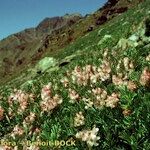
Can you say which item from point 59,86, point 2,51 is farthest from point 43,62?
point 2,51

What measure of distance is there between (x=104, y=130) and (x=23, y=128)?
2253 mm

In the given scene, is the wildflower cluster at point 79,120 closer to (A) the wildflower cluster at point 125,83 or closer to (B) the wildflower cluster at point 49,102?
(A) the wildflower cluster at point 125,83

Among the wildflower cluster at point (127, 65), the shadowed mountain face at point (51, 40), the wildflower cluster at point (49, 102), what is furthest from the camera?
the shadowed mountain face at point (51, 40)

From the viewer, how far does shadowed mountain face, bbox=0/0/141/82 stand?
258 feet

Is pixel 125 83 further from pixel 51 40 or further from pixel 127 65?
pixel 51 40

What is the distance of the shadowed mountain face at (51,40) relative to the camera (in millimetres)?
78569

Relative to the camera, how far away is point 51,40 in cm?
9362

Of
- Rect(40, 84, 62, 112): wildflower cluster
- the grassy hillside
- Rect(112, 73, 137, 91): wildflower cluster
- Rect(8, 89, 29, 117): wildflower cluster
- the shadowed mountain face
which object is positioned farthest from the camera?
the shadowed mountain face

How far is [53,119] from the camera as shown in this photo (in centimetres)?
831

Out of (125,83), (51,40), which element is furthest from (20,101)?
(51,40)

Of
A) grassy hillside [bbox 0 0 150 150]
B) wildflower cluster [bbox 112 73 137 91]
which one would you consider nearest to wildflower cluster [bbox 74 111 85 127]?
grassy hillside [bbox 0 0 150 150]

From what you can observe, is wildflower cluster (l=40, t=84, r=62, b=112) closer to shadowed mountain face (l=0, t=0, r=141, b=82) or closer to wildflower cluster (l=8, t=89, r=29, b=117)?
wildflower cluster (l=8, t=89, r=29, b=117)

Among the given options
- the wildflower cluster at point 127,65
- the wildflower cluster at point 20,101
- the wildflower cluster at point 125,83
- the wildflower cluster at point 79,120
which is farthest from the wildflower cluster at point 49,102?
the wildflower cluster at point 127,65

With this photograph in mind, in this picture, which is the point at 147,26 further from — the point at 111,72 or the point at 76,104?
the point at 76,104
